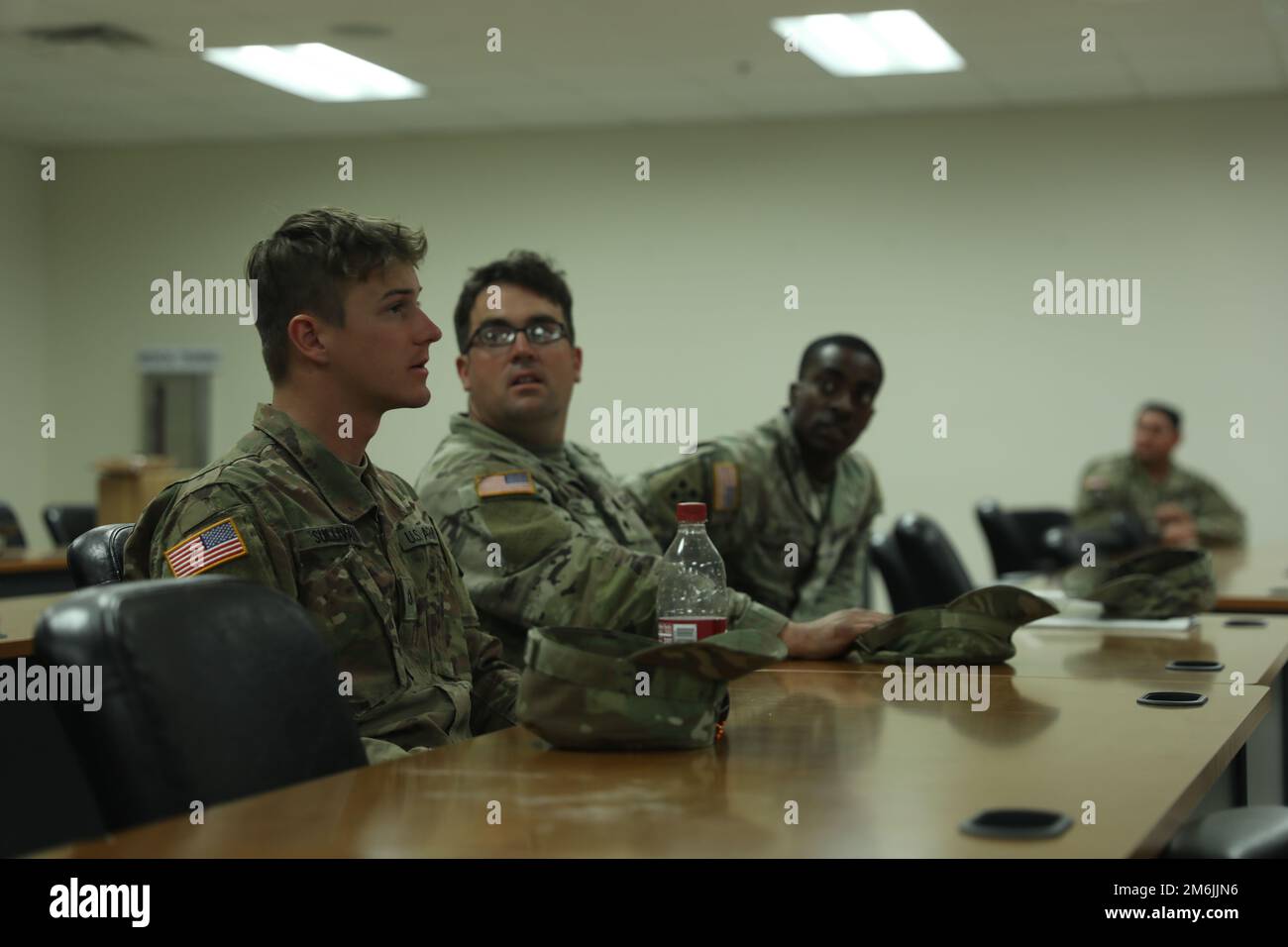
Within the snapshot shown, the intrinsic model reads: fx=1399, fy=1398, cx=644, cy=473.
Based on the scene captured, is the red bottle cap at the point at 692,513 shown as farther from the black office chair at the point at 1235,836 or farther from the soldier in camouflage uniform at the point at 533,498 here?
the black office chair at the point at 1235,836

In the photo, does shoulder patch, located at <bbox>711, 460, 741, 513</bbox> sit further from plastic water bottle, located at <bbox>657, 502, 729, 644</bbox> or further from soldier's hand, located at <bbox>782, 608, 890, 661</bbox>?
plastic water bottle, located at <bbox>657, 502, 729, 644</bbox>

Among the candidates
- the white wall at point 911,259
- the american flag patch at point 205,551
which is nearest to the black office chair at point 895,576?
the american flag patch at point 205,551

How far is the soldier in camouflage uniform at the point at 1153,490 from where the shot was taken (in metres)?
6.33

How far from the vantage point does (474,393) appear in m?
2.63

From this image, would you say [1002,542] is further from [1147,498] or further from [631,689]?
[631,689]

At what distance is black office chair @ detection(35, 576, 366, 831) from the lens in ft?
3.84

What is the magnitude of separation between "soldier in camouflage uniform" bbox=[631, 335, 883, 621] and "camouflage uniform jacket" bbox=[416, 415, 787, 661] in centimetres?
79

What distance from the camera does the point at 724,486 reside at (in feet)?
10.9

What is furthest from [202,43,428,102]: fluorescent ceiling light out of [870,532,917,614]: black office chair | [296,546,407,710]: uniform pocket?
[296,546,407,710]: uniform pocket

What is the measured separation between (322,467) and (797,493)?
177 centimetres

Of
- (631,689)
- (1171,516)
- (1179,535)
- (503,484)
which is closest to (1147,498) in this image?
(1171,516)
